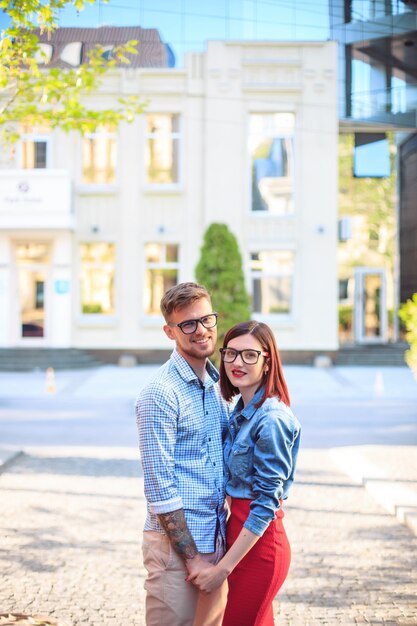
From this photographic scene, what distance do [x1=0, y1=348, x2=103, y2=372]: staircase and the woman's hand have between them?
21.5 meters

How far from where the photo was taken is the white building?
25.8 m

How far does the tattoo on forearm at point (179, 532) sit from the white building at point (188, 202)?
898 inches

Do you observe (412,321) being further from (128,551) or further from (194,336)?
(194,336)

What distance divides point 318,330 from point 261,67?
8683 millimetres

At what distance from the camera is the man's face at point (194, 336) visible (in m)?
3.13

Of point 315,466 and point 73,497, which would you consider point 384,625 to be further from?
point 315,466

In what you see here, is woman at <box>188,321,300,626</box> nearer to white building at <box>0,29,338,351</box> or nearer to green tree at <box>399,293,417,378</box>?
green tree at <box>399,293,417,378</box>

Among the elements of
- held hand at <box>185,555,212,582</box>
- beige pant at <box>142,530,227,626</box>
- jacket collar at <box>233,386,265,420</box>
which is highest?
jacket collar at <box>233,386,265,420</box>

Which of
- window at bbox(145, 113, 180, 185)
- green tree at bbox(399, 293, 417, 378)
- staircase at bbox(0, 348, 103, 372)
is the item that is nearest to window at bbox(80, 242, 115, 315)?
staircase at bbox(0, 348, 103, 372)

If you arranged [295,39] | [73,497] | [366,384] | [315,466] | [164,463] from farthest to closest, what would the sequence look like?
[295,39], [366,384], [315,466], [73,497], [164,463]

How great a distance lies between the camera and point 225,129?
84.6 ft

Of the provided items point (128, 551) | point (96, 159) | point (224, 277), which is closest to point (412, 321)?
point (128, 551)

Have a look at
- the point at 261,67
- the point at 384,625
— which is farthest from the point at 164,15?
the point at 384,625

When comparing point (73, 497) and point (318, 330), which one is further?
point (318, 330)
